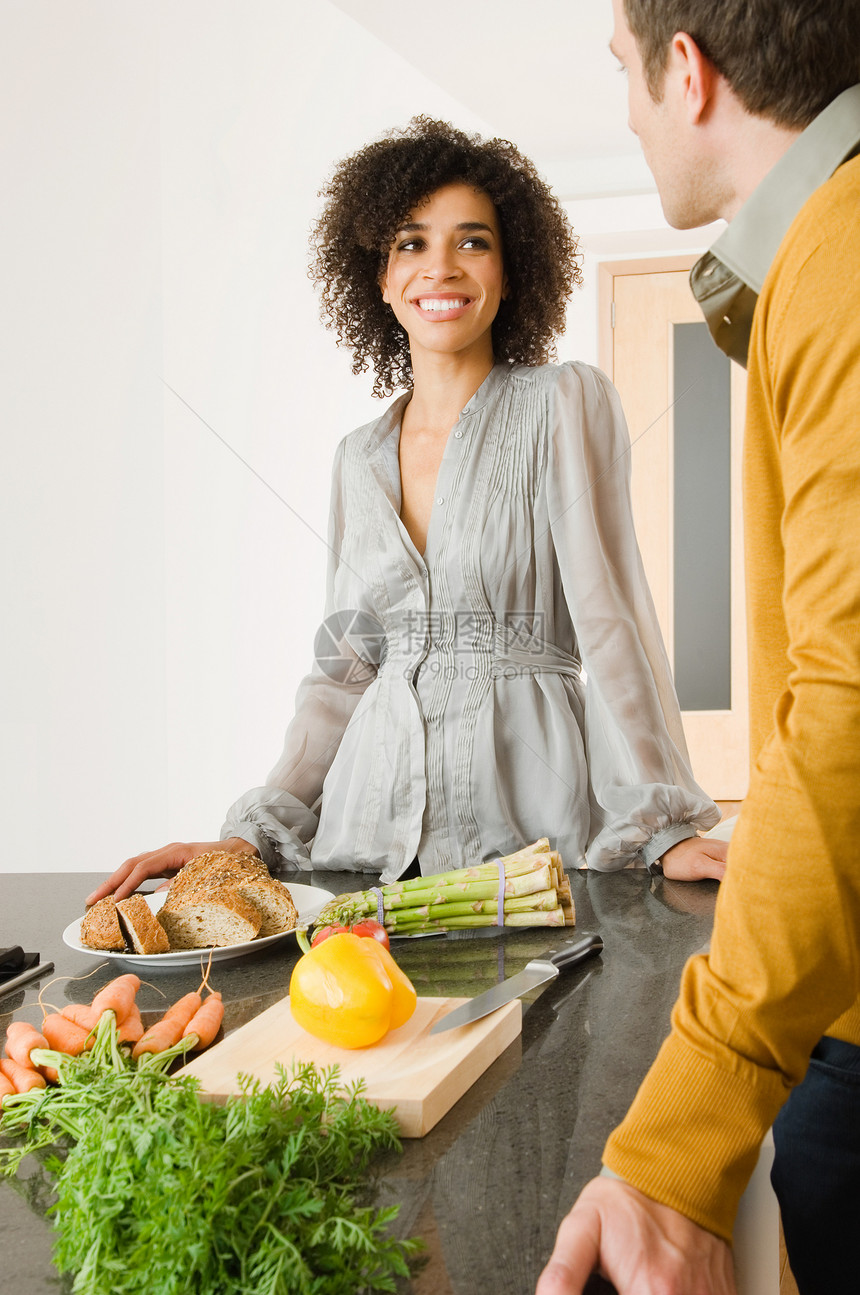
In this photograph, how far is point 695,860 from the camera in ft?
3.64

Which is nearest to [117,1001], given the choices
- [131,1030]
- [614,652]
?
[131,1030]

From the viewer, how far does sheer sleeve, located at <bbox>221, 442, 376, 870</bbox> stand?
1278 millimetres

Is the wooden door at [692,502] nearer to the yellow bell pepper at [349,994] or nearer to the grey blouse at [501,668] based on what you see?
the grey blouse at [501,668]

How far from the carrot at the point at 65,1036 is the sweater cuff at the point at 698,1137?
1.27 ft

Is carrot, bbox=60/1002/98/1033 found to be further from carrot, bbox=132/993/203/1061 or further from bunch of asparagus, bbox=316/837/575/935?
bunch of asparagus, bbox=316/837/575/935

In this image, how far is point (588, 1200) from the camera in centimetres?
44

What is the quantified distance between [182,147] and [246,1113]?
4.74 feet

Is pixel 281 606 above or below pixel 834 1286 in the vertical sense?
above

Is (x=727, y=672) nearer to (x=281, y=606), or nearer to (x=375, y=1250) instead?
(x=281, y=606)

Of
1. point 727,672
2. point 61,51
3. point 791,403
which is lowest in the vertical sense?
point 727,672

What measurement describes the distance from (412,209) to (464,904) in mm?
883

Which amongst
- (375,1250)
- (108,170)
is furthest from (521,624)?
(108,170)

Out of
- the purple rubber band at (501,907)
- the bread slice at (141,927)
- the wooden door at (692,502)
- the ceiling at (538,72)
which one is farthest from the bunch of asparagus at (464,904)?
the ceiling at (538,72)

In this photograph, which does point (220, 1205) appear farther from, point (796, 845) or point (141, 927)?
point (141, 927)
